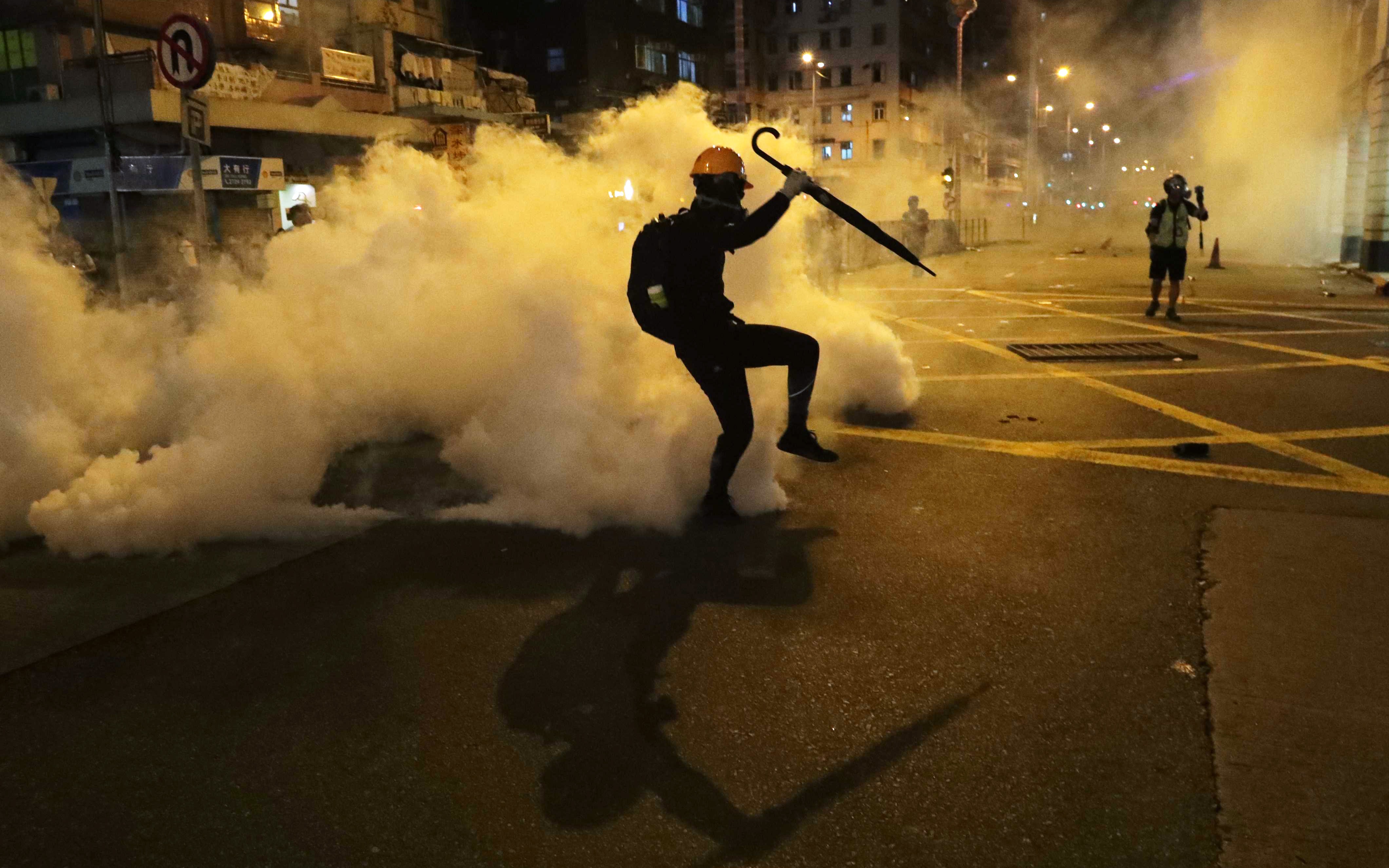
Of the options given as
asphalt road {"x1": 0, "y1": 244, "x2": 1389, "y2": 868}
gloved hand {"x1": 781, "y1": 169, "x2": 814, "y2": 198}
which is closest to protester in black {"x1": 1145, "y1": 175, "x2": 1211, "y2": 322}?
asphalt road {"x1": 0, "y1": 244, "x2": 1389, "y2": 868}

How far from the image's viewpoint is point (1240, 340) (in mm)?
11203

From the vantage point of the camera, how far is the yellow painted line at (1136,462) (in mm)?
5703

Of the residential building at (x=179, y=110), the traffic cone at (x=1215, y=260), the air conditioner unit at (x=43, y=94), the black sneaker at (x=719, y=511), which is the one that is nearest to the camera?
the black sneaker at (x=719, y=511)

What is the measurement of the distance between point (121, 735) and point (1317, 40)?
36.2m

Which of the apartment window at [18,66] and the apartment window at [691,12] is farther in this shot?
the apartment window at [691,12]

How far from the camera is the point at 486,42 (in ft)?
155

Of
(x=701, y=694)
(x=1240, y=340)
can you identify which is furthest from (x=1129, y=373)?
(x=701, y=694)

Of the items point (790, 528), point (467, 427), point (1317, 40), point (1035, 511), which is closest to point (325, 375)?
point (467, 427)

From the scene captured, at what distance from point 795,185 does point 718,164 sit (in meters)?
0.39

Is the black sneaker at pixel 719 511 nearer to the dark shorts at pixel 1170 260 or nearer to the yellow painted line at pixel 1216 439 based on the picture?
the yellow painted line at pixel 1216 439

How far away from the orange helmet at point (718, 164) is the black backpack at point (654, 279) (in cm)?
21

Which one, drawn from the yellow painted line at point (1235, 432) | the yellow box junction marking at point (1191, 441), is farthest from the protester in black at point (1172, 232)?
the yellow box junction marking at point (1191, 441)

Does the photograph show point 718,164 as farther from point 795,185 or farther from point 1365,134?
point 1365,134

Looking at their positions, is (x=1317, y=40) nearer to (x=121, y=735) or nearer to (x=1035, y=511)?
(x=1035, y=511)
